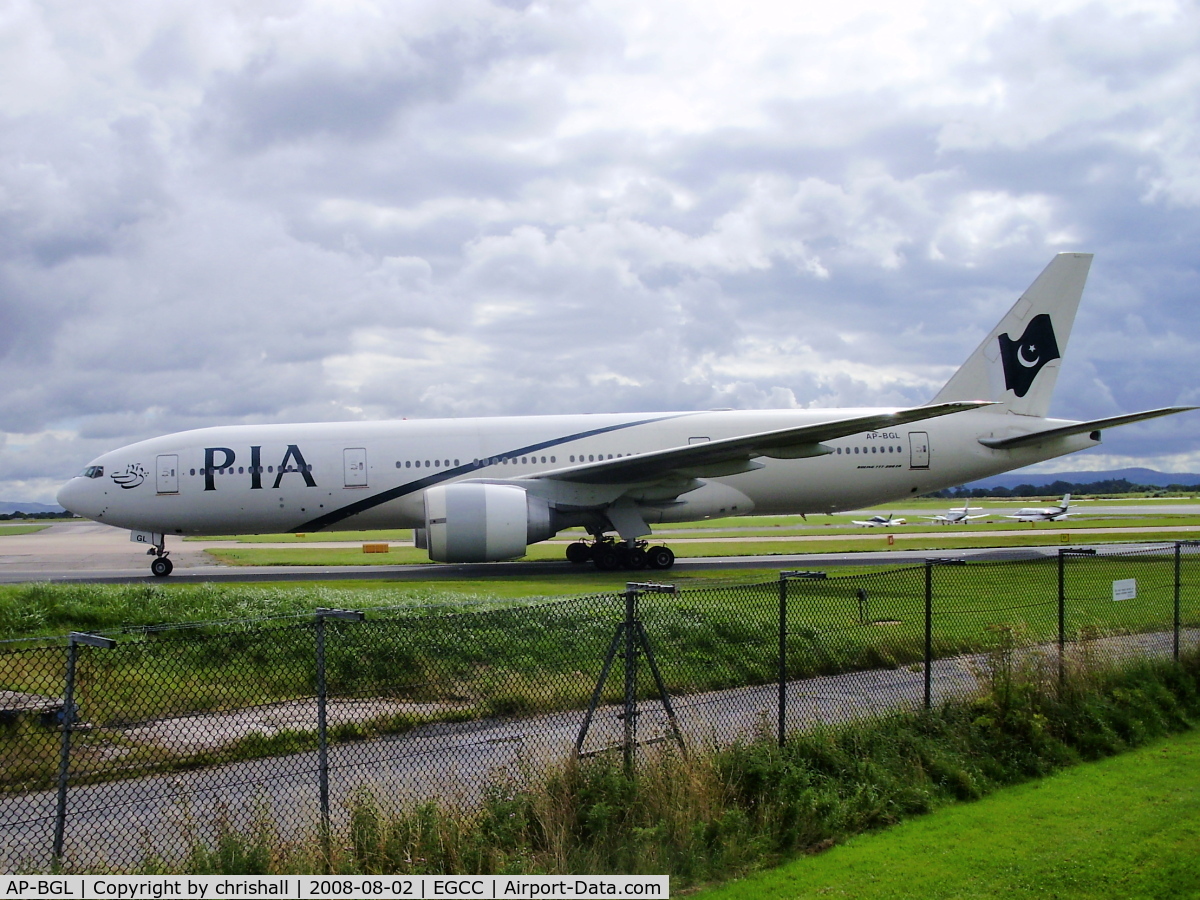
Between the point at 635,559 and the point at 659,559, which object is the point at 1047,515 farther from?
the point at 635,559

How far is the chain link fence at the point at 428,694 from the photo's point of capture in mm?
5539

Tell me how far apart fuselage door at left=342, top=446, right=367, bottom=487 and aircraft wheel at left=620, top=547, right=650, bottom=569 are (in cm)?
626

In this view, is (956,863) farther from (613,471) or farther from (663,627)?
(613,471)

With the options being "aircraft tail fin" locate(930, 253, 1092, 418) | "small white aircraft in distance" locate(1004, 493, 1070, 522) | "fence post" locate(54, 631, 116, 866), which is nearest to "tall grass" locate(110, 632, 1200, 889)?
"fence post" locate(54, 631, 116, 866)

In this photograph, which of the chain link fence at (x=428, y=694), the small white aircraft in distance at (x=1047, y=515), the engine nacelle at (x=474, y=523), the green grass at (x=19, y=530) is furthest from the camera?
the green grass at (x=19, y=530)

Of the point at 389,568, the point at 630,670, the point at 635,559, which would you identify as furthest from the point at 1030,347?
the point at 630,670

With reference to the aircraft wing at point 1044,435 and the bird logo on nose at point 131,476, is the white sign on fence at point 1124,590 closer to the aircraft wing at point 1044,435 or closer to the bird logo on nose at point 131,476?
the aircraft wing at point 1044,435

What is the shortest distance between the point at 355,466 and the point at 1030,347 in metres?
17.4

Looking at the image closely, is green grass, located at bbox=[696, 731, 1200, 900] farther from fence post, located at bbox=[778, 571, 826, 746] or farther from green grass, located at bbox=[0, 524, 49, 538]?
green grass, located at bbox=[0, 524, 49, 538]

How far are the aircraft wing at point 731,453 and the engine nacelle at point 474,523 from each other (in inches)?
77.8

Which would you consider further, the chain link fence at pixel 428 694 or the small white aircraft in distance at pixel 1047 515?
the small white aircraft in distance at pixel 1047 515

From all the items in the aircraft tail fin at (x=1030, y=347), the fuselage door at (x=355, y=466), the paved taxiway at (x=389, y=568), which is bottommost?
the paved taxiway at (x=389, y=568)

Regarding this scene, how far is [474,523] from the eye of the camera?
18.0 m

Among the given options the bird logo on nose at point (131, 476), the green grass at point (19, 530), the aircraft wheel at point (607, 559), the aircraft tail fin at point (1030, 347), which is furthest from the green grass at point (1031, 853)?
the green grass at point (19, 530)
